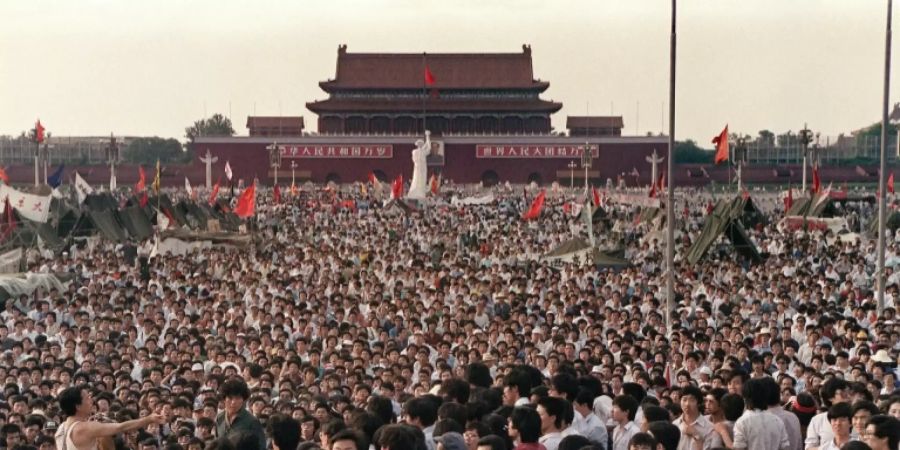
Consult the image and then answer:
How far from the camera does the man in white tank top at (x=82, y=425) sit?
766 centimetres

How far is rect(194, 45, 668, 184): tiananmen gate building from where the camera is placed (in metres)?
69.4

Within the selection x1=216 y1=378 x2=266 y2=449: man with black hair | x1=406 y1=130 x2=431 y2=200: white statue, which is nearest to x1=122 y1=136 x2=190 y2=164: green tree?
x1=406 y1=130 x2=431 y2=200: white statue

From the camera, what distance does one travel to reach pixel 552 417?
7.57 meters

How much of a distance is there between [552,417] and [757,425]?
116 centimetres

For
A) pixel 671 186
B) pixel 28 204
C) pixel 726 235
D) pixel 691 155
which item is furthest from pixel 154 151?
pixel 671 186

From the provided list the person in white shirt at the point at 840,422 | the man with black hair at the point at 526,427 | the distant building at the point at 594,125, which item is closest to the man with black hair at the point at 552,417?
the man with black hair at the point at 526,427

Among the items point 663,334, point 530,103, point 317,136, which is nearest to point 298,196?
point 317,136

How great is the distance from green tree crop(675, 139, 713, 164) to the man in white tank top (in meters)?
74.3

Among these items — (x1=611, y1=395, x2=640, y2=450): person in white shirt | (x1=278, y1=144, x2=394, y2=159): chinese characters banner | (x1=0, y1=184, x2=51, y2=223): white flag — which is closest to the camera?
(x1=611, y1=395, x2=640, y2=450): person in white shirt

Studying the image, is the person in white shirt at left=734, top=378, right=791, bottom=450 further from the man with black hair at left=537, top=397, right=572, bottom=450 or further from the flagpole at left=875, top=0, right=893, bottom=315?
the flagpole at left=875, top=0, right=893, bottom=315

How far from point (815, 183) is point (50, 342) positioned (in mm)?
21261

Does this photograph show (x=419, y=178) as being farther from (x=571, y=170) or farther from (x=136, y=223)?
(x=136, y=223)

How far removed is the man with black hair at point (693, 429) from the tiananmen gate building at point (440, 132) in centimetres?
6110

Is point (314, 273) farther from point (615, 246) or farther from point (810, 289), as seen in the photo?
point (810, 289)
